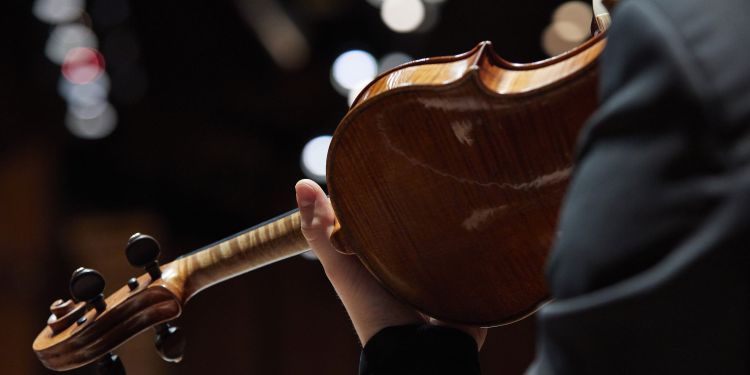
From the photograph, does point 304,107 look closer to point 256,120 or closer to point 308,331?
point 256,120

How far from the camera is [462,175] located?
36.7 inches

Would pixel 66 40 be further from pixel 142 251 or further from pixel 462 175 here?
pixel 462 175

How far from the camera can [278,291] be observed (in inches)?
193

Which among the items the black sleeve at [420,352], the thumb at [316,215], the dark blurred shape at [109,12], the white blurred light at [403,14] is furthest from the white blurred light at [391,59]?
the black sleeve at [420,352]

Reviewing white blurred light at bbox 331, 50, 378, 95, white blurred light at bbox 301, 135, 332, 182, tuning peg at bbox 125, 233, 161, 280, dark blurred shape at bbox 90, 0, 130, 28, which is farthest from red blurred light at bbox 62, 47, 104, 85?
tuning peg at bbox 125, 233, 161, 280

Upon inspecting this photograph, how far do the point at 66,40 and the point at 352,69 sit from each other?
1.32 meters

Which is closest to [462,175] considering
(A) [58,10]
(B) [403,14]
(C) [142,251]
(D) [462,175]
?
(D) [462,175]

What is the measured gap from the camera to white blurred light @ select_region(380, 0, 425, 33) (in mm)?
3334

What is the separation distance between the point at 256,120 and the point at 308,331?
1390mm

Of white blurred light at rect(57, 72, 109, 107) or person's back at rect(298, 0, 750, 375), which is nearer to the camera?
person's back at rect(298, 0, 750, 375)

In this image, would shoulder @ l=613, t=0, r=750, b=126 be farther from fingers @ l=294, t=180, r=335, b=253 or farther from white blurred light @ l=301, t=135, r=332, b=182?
white blurred light @ l=301, t=135, r=332, b=182

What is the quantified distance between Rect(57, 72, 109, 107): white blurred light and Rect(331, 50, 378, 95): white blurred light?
1.12m

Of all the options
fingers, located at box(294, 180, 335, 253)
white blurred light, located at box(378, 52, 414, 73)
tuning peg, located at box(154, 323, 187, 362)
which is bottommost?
white blurred light, located at box(378, 52, 414, 73)

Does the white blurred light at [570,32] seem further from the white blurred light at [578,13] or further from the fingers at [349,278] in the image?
the fingers at [349,278]
